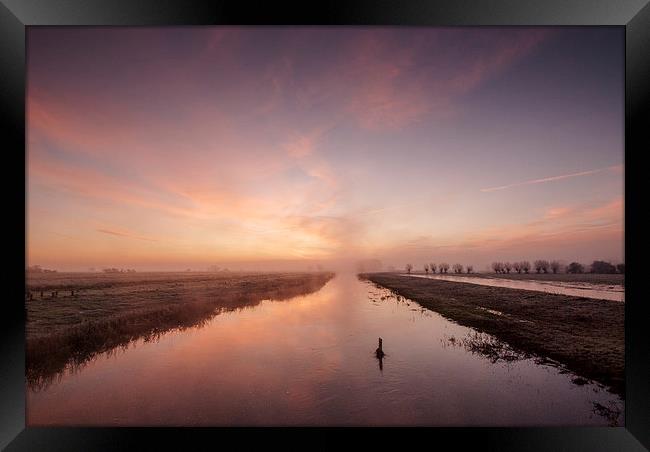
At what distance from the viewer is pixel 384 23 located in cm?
601

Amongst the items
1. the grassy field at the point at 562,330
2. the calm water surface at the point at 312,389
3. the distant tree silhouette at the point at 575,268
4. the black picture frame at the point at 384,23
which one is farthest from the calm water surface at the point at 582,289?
the distant tree silhouette at the point at 575,268

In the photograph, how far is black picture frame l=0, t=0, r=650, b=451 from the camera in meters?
5.88

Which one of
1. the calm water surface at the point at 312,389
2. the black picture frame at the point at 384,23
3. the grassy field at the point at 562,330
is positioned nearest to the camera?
the black picture frame at the point at 384,23

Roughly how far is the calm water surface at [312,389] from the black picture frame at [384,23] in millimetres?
2222

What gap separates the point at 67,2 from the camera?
591 cm

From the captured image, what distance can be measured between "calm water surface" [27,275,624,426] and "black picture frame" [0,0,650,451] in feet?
7.29

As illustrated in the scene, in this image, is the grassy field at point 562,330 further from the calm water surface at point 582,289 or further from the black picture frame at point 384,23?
the black picture frame at point 384,23

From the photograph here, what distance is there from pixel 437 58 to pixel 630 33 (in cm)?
536

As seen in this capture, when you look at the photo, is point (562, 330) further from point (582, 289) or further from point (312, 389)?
point (582, 289)

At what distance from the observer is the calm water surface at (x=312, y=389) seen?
8.18 meters

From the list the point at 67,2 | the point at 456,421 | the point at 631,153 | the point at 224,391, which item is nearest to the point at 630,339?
the point at 631,153

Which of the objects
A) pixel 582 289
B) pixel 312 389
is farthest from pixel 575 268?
pixel 312 389

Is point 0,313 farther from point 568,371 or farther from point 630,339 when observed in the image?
point 568,371

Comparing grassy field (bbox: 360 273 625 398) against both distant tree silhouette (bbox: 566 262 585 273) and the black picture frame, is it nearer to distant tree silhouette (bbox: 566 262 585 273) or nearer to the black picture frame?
the black picture frame
